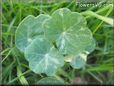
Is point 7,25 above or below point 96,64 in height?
above

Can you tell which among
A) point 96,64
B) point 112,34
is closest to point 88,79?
point 96,64

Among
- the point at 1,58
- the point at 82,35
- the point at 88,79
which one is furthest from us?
the point at 88,79

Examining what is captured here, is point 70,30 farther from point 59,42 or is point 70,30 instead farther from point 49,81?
point 49,81

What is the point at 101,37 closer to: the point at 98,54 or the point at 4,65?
the point at 98,54

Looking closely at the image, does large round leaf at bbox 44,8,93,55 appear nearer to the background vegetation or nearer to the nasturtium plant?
the nasturtium plant

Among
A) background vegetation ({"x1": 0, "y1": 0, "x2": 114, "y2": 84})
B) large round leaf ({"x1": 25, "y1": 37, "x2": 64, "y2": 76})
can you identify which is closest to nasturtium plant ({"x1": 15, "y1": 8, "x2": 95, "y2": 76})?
large round leaf ({"x1": 25, "y1": 37, "x2": 64, "y2": 76})

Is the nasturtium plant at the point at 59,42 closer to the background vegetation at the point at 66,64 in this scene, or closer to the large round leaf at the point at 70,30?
the large round leaf at the point at 70,30

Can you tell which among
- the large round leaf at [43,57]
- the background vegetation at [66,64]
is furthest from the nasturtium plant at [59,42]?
the background vegetation at [66,64]

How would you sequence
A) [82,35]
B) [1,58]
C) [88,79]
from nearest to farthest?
[82,35], [1,58], [88,79]
